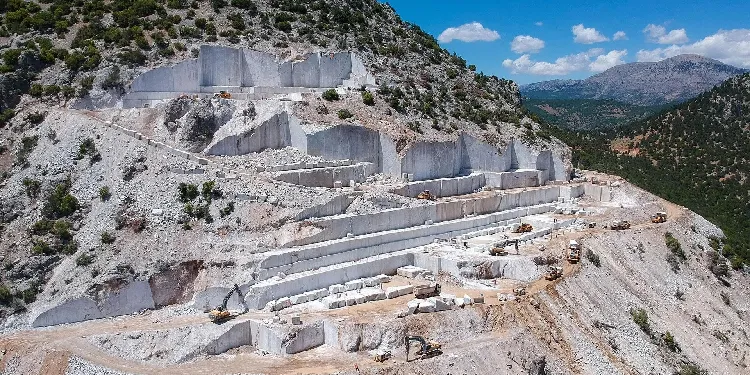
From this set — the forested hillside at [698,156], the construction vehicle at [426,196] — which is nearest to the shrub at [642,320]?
the construction vehicle at [426,196]

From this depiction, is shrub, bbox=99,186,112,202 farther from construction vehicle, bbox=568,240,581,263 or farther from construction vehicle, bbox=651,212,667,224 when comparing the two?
construction vehicle, bbox=651,212,667,224

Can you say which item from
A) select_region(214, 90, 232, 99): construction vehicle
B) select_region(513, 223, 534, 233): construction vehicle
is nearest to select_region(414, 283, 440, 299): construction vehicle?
select_region(513, 223, 534, 233): construction vehicle

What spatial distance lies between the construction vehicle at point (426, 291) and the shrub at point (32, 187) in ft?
57.9

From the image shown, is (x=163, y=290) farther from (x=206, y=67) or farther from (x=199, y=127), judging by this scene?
(x=206, y=67)

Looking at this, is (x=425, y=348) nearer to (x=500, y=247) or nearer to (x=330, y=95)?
(x=500, y=247)

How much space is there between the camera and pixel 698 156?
6688 cm

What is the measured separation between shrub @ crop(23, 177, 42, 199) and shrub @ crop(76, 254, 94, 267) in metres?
5.61

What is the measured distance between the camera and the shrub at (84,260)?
90.7 feet

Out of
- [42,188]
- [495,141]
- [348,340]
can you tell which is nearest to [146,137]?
[42,188]

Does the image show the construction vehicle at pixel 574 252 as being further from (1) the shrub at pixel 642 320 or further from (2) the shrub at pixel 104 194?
(2) the shrub at pixel 104 194

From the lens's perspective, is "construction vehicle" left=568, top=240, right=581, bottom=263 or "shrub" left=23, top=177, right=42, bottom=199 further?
"construction vehicle" left=568, top=240, right=581, bottom=263

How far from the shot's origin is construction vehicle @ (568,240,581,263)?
32969 millimetres

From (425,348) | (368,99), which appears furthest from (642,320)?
(368,99)

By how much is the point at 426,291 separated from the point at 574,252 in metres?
8.75
